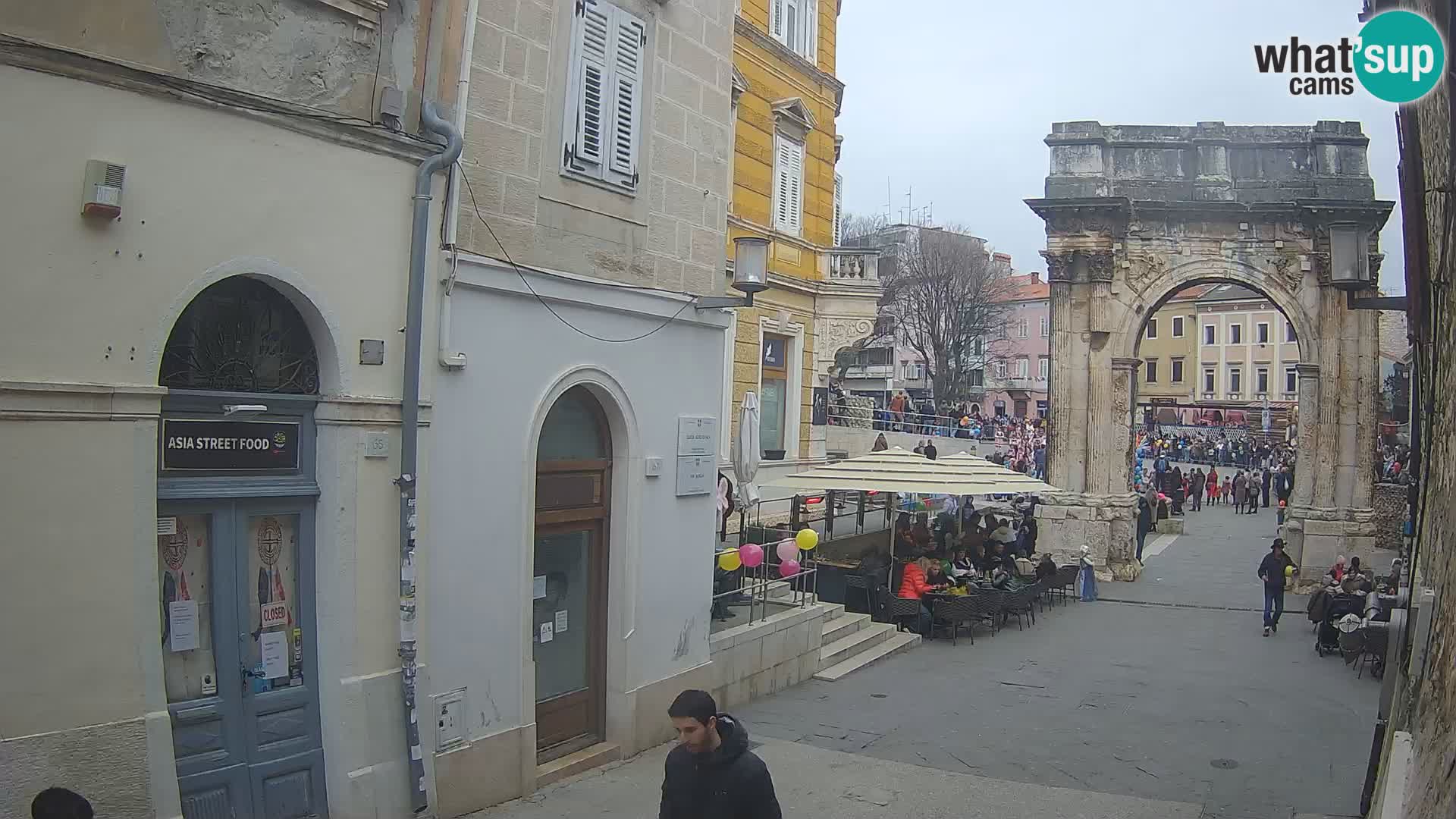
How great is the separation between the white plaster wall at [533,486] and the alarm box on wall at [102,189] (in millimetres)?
2546

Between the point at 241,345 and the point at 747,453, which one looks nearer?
the point at 241,345

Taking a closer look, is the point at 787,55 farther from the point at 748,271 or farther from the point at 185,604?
the point at 185,604

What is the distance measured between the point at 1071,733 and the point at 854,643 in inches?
146

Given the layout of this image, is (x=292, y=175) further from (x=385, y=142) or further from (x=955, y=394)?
(x=955, y=394)

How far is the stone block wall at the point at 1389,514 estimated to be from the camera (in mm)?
27531

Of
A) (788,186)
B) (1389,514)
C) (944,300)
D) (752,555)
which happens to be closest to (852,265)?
(788,186)

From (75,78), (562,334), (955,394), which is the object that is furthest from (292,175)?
(955,394)

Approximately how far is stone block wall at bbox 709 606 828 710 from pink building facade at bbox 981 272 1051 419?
61923mm

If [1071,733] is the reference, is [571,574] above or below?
above

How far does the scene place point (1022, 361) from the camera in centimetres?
7475

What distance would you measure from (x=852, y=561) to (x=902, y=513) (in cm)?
210

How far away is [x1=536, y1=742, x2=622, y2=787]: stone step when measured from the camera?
29.1 feet

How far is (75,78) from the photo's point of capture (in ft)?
18.8

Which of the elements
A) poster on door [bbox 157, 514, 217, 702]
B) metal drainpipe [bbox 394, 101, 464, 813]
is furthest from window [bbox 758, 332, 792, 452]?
Result: poster on door [bbox 157, 514, 217, 702]
